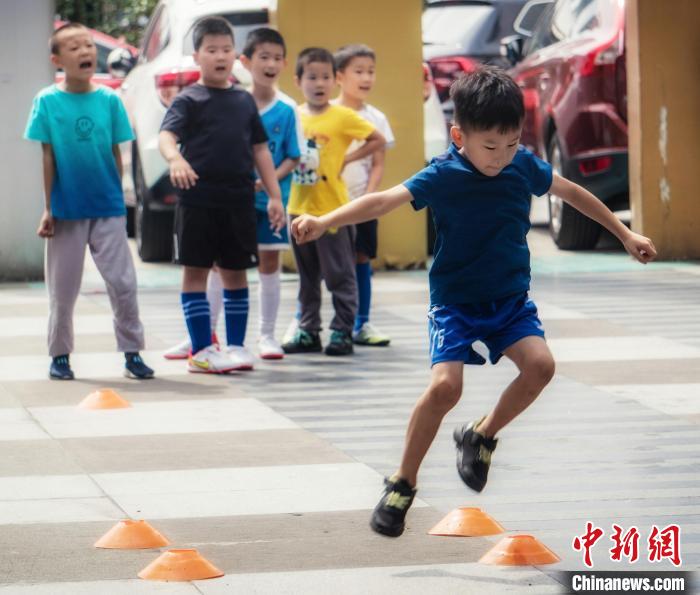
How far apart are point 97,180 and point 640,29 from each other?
239 inches

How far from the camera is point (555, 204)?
14.6 m

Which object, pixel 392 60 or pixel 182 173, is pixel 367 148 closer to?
pixel 182 173

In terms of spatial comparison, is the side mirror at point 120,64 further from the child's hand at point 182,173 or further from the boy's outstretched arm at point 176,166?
the child's hand at point 182,173

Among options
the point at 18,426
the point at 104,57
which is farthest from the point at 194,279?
the point at 104,57

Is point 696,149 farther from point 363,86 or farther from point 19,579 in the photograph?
point 19,579

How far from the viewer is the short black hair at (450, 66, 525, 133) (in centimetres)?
534

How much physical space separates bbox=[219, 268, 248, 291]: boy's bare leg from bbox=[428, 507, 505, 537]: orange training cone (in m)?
3.81

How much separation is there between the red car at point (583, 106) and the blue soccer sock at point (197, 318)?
5330 millimetres

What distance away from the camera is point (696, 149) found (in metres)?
13.7

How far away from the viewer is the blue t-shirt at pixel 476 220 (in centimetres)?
551

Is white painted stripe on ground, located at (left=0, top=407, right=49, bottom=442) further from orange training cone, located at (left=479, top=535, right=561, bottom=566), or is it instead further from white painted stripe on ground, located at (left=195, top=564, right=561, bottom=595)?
orange training cone, located at (left=479, top=535, right=561, bottom=566)

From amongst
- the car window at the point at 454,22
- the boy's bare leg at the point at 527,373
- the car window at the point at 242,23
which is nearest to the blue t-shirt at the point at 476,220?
the boy's bare leg at the point at 527,373

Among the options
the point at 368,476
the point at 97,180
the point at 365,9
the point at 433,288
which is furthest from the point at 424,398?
the point at 365,9

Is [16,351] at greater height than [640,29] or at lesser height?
lesser
